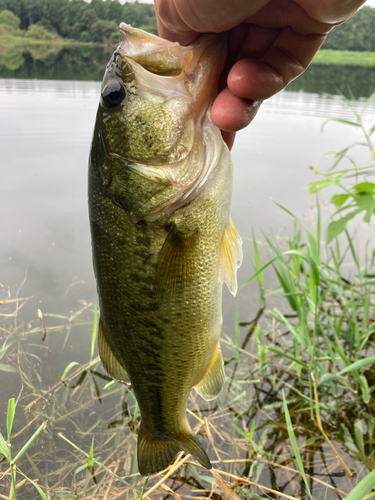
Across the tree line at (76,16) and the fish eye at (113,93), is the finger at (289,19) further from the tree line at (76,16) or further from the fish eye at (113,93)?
the tree line at (76,16)

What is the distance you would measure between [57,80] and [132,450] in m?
18.6

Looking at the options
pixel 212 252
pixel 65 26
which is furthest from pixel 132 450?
pixel 65 26

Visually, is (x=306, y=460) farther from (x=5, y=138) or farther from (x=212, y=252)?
(x=5, y=138)

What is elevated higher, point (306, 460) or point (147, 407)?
point (147, 407)

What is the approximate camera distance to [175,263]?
4.92 feet

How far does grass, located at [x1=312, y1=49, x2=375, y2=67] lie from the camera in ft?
115

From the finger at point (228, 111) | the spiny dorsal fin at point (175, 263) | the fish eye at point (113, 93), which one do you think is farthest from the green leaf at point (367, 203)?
the fish eye at point (113, 93)

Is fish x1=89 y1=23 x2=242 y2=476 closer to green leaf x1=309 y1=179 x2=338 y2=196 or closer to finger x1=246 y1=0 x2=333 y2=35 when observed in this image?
finger x1=246 y1=0 x2=333 y2=35

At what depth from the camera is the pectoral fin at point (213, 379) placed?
1878 millimetres

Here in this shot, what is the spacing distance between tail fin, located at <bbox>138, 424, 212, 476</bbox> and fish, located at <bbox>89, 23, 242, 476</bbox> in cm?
48

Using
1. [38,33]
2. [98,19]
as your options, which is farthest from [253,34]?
[38,33]

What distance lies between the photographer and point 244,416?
9.37 ft

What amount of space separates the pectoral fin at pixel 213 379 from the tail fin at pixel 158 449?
0.21 metres

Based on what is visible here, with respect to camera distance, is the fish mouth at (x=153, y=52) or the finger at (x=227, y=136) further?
the finger at (x=227, y=136)
